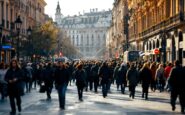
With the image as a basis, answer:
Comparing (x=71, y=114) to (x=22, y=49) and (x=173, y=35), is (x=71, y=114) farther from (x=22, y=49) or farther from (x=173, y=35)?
→ (x=22, y=49)

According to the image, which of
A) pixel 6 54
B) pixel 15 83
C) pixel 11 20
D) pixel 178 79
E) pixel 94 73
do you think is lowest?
pixel 15 83

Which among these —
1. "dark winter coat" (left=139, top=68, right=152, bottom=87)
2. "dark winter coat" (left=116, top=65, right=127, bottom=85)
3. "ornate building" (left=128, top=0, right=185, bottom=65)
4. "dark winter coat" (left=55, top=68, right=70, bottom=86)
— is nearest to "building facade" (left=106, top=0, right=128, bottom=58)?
"ornate building" (left=128, top=0, right=185, bottom=65)

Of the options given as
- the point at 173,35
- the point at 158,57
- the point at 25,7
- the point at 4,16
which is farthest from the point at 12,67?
the point at 25,7

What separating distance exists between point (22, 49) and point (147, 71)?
3928 centimetres

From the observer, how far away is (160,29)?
57625mm

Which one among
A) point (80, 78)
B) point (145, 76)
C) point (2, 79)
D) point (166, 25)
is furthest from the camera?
point (166, 25)

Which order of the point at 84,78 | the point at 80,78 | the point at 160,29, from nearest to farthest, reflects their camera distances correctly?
the point at 80,78
the point at 84,78
the point at 160,29

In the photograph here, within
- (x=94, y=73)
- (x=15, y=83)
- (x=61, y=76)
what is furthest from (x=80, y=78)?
(x=94, y=73)

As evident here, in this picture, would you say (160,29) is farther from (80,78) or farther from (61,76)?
(61,76)

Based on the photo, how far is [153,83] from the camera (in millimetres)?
34062

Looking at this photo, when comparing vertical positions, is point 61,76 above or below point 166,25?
below

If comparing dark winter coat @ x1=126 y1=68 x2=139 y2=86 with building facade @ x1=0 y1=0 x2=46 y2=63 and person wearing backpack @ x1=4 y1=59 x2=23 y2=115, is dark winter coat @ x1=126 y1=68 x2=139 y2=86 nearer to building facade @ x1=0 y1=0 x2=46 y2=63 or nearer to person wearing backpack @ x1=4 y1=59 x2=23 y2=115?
person wearing backpack @ x1=4 y1=59 x2=23 y2=115

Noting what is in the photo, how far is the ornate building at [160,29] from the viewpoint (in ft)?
159

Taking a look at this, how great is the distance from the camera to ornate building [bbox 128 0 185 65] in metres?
48.6
